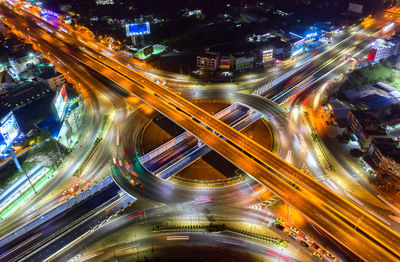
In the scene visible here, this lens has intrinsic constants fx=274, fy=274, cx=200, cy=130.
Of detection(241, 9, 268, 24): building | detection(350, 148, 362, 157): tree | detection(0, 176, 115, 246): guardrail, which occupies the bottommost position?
detection(350, 148, 362, 157): tree

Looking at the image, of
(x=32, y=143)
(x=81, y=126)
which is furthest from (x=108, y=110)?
(x=32, y=143)

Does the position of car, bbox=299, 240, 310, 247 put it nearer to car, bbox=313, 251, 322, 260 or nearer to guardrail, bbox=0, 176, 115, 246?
car, bbox=313, 251, 322, 260

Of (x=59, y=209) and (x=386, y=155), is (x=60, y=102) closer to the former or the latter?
(x=59, y=209)

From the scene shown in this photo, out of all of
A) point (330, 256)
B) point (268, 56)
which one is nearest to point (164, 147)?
point (330, 256)

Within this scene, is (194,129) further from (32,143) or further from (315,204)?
(32,143)

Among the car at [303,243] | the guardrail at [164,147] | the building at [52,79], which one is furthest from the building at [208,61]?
the car at [303,243]

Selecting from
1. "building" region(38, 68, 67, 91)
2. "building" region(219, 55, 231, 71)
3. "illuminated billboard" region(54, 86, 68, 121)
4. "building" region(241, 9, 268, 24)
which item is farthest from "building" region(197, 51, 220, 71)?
"building" region(241, 9, 268, 24)
